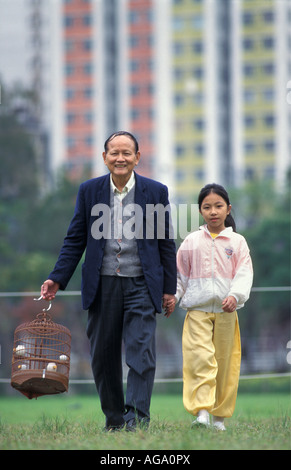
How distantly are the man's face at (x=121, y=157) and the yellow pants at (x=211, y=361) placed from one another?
0.84 m

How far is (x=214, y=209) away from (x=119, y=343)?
34.8 inches

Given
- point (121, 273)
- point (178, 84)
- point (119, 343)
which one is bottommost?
point (119, 343)

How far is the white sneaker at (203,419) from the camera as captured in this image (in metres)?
4.39

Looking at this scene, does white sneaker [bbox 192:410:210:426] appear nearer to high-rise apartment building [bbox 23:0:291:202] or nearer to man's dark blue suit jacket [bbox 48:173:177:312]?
man's dark blue suit jacket [bbox 48:173:177:312]

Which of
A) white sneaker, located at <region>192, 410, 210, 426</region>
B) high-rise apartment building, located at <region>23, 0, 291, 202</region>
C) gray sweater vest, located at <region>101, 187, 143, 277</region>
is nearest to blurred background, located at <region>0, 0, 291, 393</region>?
high-rise apartment building, located at <region>23, 0, 291, 202</region>

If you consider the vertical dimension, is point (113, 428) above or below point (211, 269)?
below

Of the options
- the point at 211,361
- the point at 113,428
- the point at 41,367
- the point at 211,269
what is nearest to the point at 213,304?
the point at 211,269

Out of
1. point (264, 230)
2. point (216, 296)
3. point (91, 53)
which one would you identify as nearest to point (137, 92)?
point (91, 53)

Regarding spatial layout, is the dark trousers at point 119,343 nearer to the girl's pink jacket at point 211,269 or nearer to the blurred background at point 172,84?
the girl's pink jacket at point 211,269

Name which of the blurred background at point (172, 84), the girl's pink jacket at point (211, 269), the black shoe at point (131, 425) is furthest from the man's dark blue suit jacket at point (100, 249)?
the blurred background at point (172, 84)

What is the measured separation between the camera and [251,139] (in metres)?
69.2

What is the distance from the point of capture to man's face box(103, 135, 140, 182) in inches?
176

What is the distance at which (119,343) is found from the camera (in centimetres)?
452

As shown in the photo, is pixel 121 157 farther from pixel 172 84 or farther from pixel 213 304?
pixel 172 84
